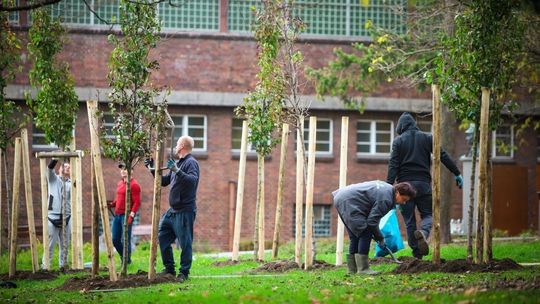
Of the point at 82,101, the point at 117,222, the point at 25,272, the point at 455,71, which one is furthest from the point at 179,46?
the point at 455,71

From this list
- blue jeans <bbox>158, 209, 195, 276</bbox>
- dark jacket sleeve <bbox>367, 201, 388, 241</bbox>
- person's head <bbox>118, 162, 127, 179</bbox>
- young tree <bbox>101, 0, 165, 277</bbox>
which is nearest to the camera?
dark jacket sleeve <bbox>367, 201, 388, 241</bbox>

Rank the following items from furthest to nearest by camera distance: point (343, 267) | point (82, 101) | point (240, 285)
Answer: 1. point (82, 101)
2. point (343, 267)
3. point (240, 285)

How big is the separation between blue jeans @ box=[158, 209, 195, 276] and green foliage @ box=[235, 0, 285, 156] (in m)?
4.44

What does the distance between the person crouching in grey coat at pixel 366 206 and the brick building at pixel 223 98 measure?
18.0 metres

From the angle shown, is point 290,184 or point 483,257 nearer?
point 483,257

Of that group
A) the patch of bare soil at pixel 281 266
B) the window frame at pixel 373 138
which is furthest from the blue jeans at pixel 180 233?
the window frame at pixel 373 138

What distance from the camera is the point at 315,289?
1355 centimetres

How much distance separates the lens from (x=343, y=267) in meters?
17.9

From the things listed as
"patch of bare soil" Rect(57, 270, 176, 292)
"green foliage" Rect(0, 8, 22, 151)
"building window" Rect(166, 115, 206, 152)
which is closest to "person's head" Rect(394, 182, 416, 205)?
"patch of bare soil" Rect(57, 270, 176, 292)

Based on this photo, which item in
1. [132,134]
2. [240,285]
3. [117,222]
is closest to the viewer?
[240,285]

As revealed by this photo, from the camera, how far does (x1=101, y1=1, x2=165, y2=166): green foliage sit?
635 inches

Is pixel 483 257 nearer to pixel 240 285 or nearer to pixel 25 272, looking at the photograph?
pixel 240 285

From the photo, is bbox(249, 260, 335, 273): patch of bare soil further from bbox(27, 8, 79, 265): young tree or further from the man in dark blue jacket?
bbox(27, 8, 79, 265): young tree

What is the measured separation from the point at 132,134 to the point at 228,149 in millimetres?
18888
